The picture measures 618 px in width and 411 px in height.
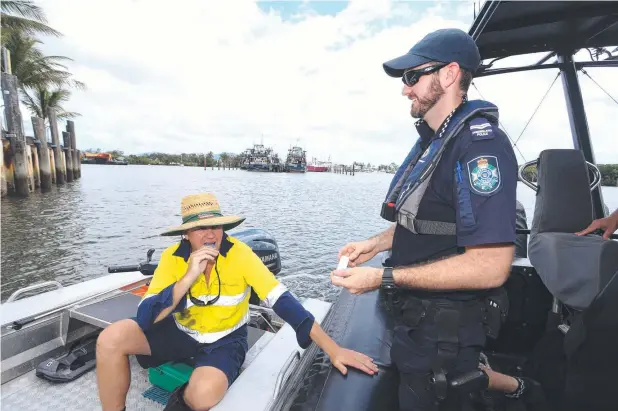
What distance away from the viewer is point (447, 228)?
1.46m

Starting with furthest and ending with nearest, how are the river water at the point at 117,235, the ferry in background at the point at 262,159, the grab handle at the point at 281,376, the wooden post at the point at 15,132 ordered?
the ferry in background at the point at 262,159, the wooden post at the point at 15,132, the river water at the point at 117,235, the grab handle at the point at 281,376

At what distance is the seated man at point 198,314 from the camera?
2.15 meters

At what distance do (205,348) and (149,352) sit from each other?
0.41 metres

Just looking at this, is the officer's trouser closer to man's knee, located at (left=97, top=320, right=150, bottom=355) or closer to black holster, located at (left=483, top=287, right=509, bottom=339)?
black holster, located at (left=483, top=287, right=509, bottom=339)

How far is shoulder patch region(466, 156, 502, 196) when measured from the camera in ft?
4.23

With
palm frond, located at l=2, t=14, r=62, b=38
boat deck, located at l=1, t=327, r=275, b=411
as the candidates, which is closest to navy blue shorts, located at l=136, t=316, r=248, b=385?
boat deck, located at l=1, t=327, r=275, b=411

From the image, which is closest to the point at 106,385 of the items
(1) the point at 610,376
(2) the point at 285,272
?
(1) the point at 610,376

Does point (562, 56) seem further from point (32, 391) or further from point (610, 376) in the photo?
point (32, 391)

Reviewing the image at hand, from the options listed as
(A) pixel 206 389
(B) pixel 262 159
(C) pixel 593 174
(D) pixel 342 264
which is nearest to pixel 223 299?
(A) pixel 206 389

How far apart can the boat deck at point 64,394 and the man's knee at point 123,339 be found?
2.40ft

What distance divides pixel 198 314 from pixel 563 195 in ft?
9.31

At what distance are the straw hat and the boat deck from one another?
1188 mm

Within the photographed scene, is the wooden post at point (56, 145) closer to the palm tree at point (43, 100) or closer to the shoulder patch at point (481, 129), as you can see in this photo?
the palm tree at point (43, 100)

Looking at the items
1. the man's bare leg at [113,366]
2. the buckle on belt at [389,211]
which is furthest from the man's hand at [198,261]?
the buckle on belt at [389,211]
